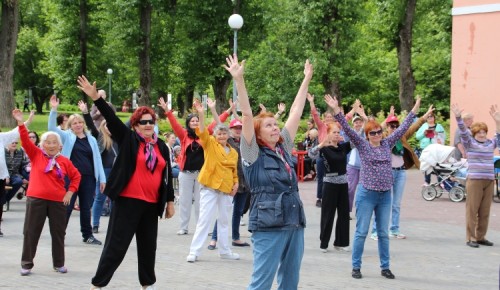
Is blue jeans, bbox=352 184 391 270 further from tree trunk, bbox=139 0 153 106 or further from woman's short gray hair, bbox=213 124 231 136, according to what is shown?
tree trunk, bbox=139 0 153 106

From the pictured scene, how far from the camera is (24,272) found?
8898 millimetres

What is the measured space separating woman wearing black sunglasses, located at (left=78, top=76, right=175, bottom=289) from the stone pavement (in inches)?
41.0

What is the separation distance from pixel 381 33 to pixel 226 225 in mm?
37101

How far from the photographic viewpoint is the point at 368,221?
9.06m

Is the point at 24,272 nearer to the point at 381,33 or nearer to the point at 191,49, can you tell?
the point at 191,49

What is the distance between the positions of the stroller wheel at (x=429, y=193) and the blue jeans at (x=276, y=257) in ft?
40.6

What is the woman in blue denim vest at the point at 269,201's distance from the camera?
600 cm

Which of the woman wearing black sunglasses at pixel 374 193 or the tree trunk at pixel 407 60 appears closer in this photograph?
the woman wearing black sunglasses at pixel 374 193

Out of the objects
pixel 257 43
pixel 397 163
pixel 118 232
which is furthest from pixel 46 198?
pixel 257 43

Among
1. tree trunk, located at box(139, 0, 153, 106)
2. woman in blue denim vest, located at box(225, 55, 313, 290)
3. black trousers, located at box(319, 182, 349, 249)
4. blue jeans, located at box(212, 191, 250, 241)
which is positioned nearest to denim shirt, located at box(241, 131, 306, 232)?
woman in blue denim vest, located at box(225, 55, 313, 290)

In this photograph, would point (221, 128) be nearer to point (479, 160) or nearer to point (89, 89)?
point (89, 89)

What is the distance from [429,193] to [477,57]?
9.33 meters

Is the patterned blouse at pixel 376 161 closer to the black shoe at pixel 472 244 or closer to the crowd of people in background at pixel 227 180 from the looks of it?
the crowd of people in background at pixel 227 180

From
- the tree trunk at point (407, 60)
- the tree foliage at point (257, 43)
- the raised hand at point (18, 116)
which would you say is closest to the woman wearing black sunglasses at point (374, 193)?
the raised hand at point (18, 116)
